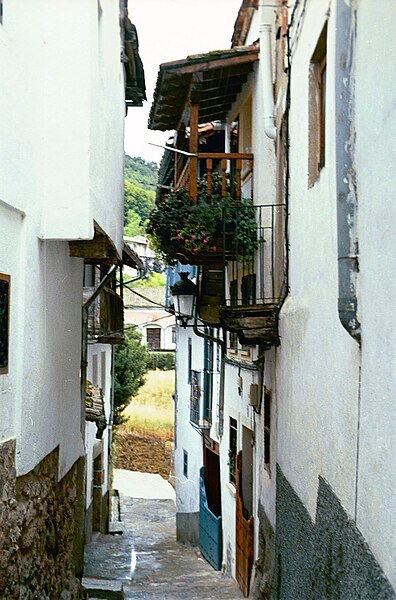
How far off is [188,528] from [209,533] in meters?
3.84

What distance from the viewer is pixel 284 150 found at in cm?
1166

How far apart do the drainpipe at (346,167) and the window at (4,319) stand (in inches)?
110

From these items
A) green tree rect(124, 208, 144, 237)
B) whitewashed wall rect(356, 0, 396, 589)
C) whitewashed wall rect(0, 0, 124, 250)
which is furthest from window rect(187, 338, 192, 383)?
green tree rect(124, 208, 144, 237)

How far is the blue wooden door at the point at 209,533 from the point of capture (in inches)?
718

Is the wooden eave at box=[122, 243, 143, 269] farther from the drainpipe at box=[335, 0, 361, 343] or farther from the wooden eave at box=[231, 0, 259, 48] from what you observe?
the drainpipe at box=[335, 0, 361, 343]

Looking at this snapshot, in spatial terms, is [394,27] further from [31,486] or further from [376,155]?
[31,486]

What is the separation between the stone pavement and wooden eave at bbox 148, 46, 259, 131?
782cm

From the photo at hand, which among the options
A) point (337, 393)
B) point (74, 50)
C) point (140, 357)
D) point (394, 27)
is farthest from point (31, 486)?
point (140, 357)

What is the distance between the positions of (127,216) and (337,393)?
63.0m

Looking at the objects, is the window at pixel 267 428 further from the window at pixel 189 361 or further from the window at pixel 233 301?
the window at pixel 189 361

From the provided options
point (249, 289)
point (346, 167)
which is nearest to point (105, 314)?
point (249, 289)

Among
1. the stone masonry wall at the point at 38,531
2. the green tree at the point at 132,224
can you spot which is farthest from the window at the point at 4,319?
the green tree at the point at 132,224

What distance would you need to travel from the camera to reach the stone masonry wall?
7023mm

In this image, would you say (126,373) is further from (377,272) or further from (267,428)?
(377,272)
